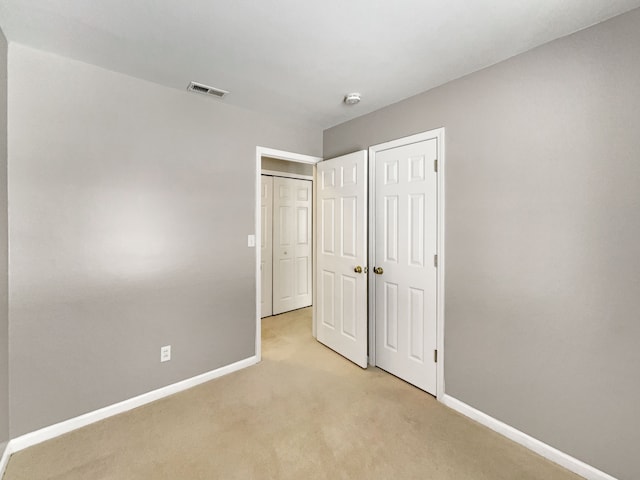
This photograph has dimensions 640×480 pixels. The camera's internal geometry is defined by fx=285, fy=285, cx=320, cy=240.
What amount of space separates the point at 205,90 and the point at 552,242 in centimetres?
265

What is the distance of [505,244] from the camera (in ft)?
6.13

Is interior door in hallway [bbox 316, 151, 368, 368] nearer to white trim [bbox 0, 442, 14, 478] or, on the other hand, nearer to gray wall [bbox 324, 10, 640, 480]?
gray wall [bbox 324, 10, 640, 480]

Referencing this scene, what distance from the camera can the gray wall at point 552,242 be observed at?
144cm

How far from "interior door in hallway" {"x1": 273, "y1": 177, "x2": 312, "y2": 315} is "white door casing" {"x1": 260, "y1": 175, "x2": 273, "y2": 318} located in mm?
70

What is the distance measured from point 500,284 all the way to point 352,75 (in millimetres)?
→ 1777

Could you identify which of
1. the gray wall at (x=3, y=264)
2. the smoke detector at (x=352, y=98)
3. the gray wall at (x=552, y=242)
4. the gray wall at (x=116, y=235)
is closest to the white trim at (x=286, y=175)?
the gray wall at (x=116, y=235)

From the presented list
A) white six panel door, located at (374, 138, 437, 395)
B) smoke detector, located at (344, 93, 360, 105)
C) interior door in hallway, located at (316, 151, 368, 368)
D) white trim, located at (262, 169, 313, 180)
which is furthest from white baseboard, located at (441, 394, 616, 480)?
white trim, located at (262, 169, 313, 180)

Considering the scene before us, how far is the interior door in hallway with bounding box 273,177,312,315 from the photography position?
4.27m

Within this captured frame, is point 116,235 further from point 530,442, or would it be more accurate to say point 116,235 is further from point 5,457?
point 530,442

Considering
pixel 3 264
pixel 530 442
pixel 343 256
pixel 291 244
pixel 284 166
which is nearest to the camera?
pixel 3 264

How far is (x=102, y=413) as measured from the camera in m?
1.99

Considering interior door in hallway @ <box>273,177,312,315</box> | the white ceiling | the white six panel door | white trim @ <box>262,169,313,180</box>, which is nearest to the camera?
the white ceiling

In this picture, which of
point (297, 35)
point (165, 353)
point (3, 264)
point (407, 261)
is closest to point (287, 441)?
point (165, 353)

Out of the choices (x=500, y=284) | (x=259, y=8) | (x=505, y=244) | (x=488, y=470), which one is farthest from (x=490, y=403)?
(x=259, y=8)
